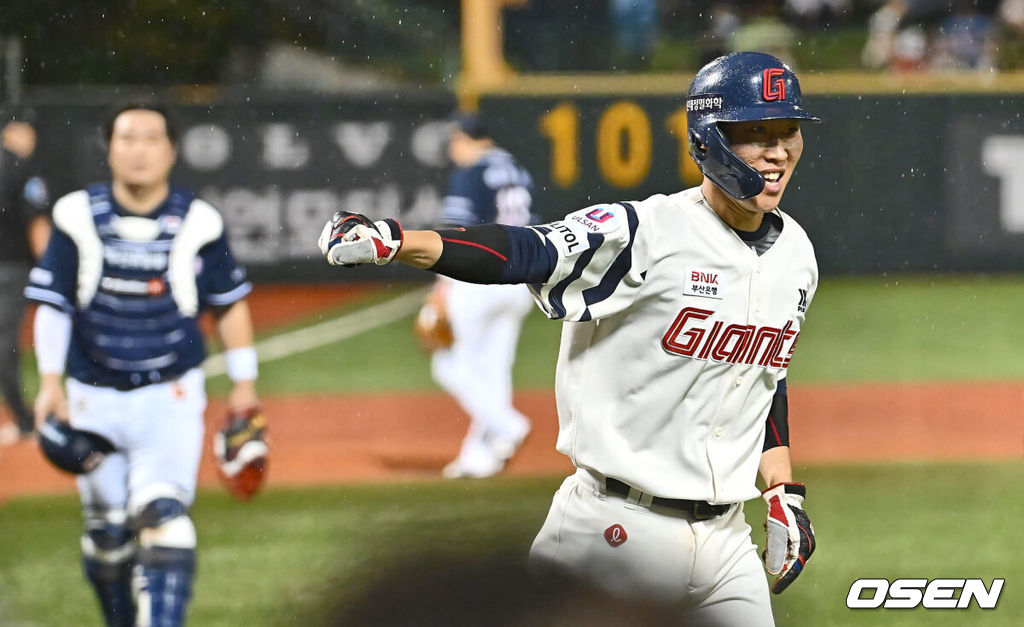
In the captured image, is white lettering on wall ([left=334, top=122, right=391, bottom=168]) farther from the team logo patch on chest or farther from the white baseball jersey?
the team logo patch on chest

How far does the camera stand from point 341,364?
10875 millimetres

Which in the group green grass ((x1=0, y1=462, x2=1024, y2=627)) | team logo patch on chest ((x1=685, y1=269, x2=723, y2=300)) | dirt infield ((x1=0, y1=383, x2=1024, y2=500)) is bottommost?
dirt infield ((x1=0, y1=383, x2=1024, y2=500))

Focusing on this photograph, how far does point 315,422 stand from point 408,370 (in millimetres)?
1976

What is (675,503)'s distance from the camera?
10.2 feet

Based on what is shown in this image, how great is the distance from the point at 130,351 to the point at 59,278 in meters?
0.36

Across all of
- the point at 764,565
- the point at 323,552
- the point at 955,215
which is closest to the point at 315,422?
the point at 323,552

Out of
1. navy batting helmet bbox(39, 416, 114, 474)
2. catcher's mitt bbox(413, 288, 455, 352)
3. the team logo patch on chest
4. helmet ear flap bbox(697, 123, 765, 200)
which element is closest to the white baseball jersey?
the team logo patch on chest

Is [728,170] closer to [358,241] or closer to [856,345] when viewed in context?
[358,241]

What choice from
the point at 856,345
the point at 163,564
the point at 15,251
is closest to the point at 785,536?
the point at 163,564

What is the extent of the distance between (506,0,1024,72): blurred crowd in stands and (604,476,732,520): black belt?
31.8ft

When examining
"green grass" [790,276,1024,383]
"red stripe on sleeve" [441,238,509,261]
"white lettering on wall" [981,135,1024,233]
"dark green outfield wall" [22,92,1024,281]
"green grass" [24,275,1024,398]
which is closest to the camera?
"red stripe on sleeve" [441,238,509,261]

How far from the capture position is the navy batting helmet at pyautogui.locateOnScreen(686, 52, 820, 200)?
2.98 m

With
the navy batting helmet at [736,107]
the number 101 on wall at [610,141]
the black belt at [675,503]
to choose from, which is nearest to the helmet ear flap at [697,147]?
the navy batting helmet at [736,107]

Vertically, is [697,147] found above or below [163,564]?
above
